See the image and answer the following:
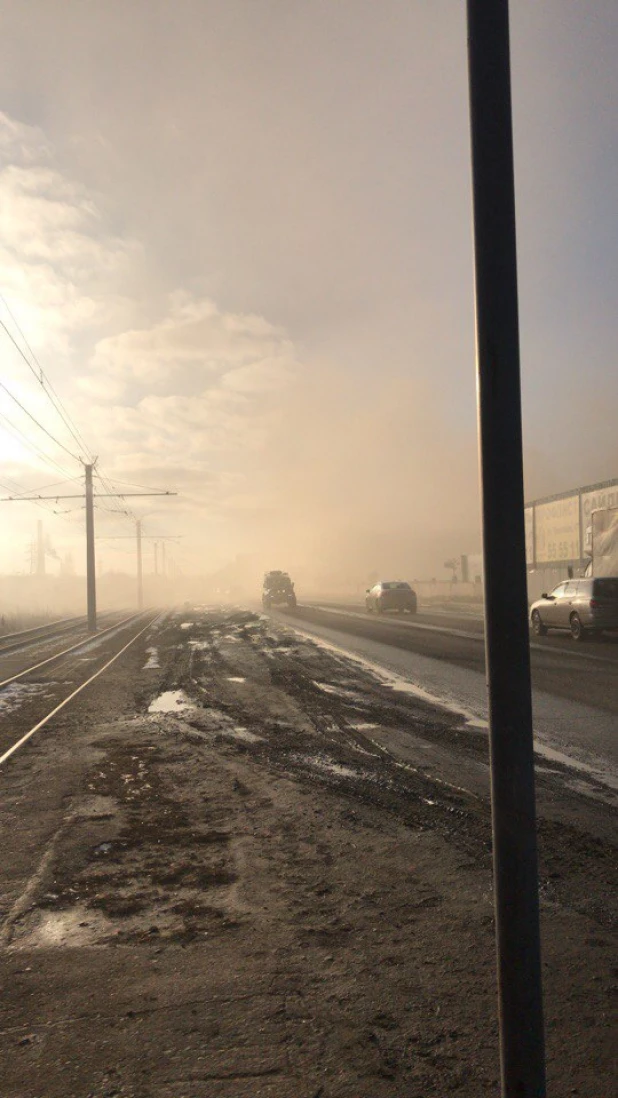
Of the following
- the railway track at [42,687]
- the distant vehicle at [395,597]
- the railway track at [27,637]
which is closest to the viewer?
the railway track at [42,687]

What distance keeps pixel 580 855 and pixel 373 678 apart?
9.11 metres

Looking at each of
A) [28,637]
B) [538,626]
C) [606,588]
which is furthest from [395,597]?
[606,588]

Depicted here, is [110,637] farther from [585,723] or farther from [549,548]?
[585,723]

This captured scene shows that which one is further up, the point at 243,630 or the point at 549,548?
the point at 549,548

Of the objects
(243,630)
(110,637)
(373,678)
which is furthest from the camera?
(110,637)

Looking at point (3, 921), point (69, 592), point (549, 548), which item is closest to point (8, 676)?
point (3, 921)

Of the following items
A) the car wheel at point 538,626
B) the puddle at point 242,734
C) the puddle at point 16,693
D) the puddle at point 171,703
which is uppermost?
the car wheel at point 538,626

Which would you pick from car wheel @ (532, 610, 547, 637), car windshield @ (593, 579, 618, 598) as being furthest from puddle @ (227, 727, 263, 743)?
car wheel @ (532, 610, 547, 637)

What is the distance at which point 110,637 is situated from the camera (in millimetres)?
29625

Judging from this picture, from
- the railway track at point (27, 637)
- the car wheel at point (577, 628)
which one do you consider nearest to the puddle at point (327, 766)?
the car wheel at point (577, 628)

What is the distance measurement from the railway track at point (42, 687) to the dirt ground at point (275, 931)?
→ 8.08ft

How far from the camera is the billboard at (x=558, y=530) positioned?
33156 millimetres

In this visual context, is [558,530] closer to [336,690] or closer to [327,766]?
[336,690]

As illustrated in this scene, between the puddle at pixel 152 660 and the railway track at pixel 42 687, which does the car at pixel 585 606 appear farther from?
the railway track at pixel 42 687
